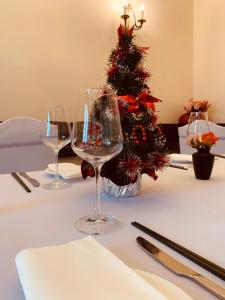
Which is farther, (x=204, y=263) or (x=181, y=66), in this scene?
(x=181, y=66)

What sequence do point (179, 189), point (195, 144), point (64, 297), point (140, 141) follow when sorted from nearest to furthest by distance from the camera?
point (64, 297) → point (140, 141) → point (179, 189) → point (195, 144)

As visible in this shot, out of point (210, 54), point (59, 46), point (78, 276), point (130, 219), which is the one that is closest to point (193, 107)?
point (210, 54)

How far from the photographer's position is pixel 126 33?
2.37 ft

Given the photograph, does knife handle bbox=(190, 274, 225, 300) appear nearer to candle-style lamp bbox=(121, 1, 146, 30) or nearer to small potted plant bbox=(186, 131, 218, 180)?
small potted plant bbox=(186, 131, 218, 180)

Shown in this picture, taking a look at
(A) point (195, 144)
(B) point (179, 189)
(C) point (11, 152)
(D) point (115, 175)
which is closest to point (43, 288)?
(D) point (115, 175)


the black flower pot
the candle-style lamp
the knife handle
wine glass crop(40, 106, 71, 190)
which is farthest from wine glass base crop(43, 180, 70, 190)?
the candle-style lamp

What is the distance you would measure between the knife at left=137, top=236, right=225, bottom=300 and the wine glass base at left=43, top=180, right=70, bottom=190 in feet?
1.24

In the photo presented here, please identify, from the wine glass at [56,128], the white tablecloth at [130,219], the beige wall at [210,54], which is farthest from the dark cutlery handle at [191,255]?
the beige wall at [210,54]

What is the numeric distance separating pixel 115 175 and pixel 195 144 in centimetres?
32

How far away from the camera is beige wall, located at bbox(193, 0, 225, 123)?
8.97 feet

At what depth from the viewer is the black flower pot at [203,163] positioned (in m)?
0.86

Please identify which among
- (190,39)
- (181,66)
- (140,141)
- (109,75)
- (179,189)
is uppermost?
(190,39)

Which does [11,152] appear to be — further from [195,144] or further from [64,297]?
[64,297]

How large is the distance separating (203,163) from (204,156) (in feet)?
0.08
